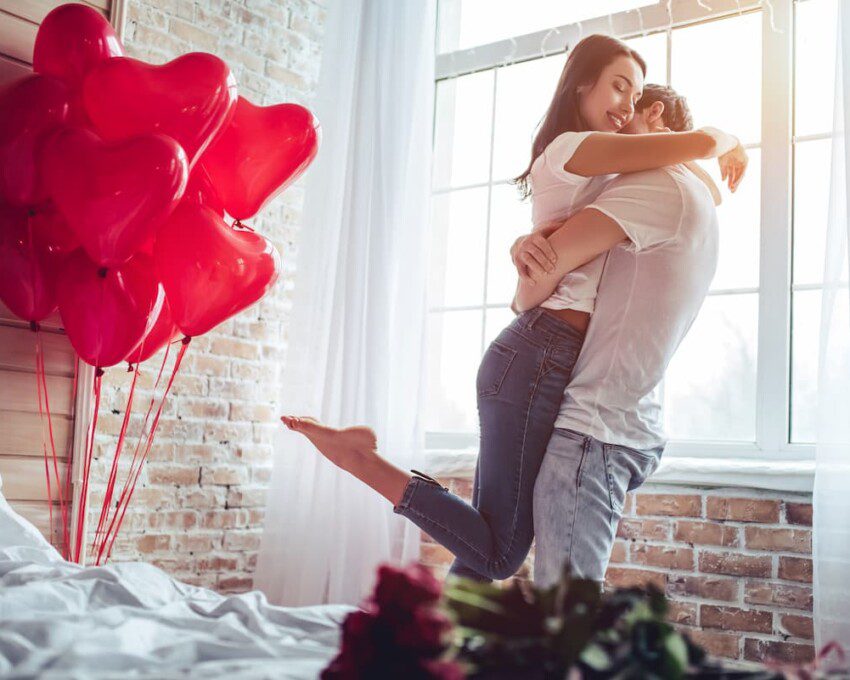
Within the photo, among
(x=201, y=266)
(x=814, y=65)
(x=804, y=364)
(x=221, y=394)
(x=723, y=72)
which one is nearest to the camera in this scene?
(x=201, y=266)

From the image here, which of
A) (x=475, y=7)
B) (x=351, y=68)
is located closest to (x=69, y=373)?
(x=351, y=68)

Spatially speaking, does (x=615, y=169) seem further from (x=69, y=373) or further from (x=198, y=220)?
(x=69, y=373)

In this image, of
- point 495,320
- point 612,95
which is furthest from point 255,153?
point 495,320

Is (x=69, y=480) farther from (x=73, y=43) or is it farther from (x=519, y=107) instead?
(x=519, y=107)

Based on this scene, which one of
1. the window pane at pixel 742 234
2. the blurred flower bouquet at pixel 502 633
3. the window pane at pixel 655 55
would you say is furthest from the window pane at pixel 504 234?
the blurred flower bouquet at pixel 502 633

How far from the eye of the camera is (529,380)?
180 centimetres

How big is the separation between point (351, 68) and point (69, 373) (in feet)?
4.82

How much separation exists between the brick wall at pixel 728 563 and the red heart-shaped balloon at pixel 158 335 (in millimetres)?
1358

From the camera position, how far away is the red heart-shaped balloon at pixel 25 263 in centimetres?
207

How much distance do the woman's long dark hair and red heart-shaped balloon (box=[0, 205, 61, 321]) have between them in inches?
46.4

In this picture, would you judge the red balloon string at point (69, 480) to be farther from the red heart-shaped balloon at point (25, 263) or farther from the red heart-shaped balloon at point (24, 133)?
the red heart-shaped balloon at point (24, 133)

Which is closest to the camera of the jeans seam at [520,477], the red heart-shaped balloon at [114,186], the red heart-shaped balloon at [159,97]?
the jeans seam at [520,477]

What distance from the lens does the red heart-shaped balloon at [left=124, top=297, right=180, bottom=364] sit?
2.23m

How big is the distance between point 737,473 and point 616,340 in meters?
0.84
